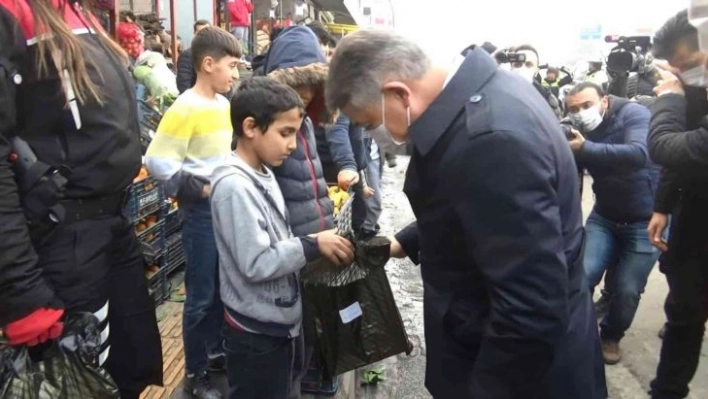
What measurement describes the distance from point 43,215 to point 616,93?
4451mm

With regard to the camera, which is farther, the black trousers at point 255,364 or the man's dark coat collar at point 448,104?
the black trousers at point 255,364

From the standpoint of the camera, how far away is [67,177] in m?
1.75

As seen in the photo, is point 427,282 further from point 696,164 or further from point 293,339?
point 696,164

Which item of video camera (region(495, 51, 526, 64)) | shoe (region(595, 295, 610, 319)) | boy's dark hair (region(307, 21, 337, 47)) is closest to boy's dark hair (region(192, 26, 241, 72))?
boy's dark hair (region(307, 21, 337, 47))

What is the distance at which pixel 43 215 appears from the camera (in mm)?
1669

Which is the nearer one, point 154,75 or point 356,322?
point 356,322

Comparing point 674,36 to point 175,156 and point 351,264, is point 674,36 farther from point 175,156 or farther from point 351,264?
point 175,156

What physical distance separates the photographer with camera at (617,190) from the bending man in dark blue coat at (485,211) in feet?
7.33

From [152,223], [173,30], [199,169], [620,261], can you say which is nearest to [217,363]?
[199,169]

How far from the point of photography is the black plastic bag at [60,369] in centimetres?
155

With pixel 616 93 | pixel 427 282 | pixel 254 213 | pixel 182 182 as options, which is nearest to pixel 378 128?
pixel 427 282

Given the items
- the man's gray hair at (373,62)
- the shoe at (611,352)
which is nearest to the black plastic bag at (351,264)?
the man's gray hair at (373,62)

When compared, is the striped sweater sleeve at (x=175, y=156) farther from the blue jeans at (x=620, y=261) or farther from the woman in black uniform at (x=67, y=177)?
the blue jeans at (x=620, y=261)

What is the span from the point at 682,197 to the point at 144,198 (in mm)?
3343
